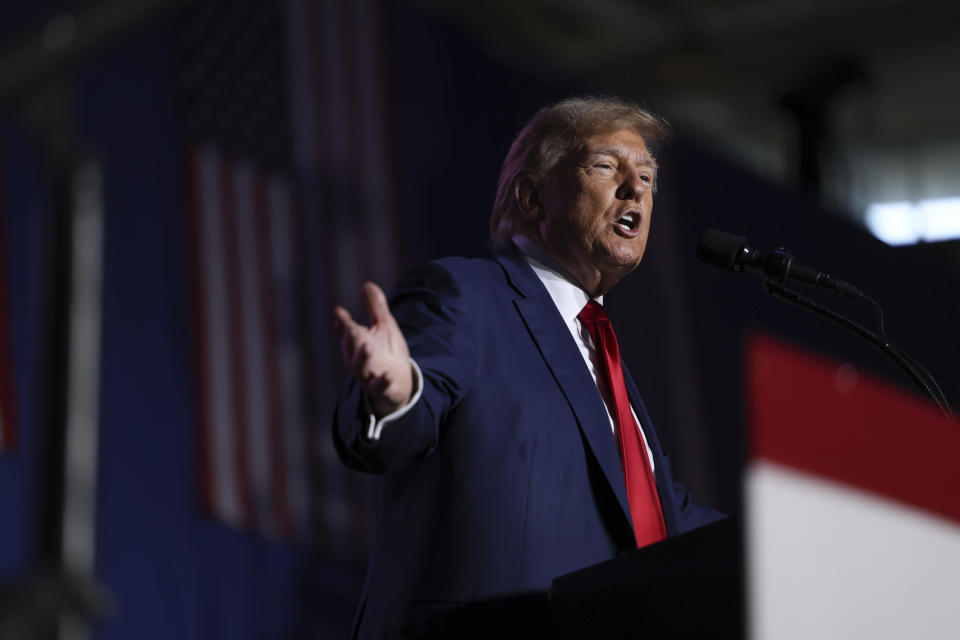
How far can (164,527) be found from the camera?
2.60 metres

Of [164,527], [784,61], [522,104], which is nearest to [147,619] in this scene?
[164,527]

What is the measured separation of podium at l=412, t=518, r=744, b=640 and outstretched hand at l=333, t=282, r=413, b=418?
0.21 metres

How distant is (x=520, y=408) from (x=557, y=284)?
0.20 metres

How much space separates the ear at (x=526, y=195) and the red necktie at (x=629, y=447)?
0.47ft

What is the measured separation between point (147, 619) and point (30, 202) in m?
1.02

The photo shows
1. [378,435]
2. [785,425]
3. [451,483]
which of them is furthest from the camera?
[451,483]

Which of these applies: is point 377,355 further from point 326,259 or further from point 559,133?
point 326,259

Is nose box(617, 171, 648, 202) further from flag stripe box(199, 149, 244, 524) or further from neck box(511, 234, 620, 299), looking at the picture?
flag stripe box(199, 149, 244, 524)

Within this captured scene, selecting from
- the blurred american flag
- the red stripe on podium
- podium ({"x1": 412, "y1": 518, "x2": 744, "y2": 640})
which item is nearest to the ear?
podium ({"x1": 412, "y1": 518, "x2": 744, "y2": 640})

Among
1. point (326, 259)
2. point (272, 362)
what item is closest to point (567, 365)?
point (272, 362)

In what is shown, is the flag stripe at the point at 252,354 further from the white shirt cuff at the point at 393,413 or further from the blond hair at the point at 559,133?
the white shirt cuff at the point at 393,413

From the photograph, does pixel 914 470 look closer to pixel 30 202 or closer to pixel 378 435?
pixel 378 435

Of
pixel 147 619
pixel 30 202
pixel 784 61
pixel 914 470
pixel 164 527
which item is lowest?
pixel 147 619

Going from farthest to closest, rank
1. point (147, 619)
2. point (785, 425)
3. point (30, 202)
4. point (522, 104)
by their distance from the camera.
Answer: point (522, 104) → point (147, 619) → point (30, 202) → point (785, 425)
